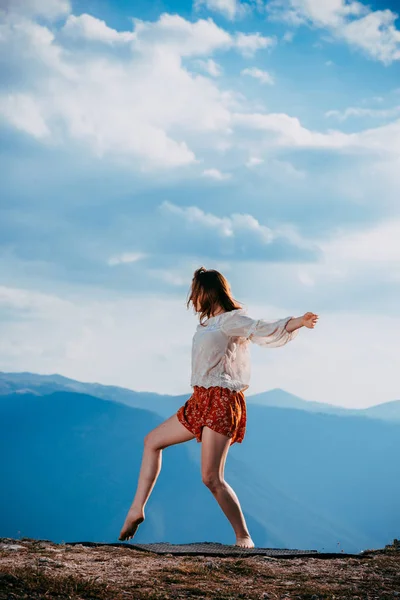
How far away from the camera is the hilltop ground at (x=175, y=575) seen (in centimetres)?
416

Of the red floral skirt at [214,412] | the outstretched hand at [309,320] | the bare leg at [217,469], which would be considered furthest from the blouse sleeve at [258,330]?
the bare leg at [217,469]

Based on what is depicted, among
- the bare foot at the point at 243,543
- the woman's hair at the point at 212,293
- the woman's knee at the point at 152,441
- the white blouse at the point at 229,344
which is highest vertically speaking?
the woman's hair at the point at 212,293

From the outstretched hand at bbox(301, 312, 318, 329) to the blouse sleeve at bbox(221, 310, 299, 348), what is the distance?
18 centimetres

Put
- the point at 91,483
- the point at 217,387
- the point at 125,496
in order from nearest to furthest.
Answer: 1. the point at 217,387
2. the point at 125,496
3. the point at 91,483

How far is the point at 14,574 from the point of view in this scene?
4258 millimetres

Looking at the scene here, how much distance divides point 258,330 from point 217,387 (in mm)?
606

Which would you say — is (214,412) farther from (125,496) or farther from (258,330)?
(125,496)

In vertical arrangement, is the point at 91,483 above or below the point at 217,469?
above

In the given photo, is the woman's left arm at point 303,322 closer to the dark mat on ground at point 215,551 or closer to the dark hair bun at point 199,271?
the dark hair bun at point 199,271

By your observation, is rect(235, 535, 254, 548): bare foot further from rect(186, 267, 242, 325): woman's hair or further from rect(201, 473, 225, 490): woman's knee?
rect(186, 267, 242, 325): woman's hair

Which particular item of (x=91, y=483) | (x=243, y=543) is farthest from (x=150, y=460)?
(x=91, y=483)

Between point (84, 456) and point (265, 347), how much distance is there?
18361 cm

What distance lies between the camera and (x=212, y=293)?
629 centimetres

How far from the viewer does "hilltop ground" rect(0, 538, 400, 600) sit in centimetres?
416
